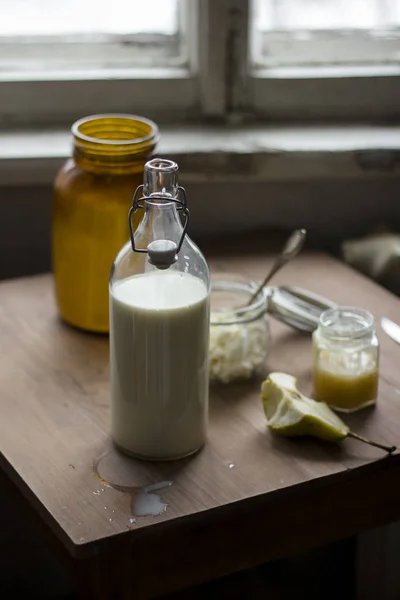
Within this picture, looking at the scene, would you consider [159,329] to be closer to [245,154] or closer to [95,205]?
[95,205]

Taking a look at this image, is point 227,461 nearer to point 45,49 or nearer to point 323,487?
point 323,487

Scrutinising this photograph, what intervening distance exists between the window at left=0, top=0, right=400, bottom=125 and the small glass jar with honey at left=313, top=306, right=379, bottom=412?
1.81 feet

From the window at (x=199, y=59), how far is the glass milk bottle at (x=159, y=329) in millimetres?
569

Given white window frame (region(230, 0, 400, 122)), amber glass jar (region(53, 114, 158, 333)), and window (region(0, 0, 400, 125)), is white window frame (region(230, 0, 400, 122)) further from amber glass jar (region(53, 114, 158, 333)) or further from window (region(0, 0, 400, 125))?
amber glass jar (region(53, 114, 158, 333))

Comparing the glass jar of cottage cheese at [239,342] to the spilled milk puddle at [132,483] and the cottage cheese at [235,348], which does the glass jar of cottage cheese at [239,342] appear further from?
the spilled milk puddle at [132,483]

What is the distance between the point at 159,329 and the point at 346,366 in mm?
236

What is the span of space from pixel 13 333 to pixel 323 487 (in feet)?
1.44

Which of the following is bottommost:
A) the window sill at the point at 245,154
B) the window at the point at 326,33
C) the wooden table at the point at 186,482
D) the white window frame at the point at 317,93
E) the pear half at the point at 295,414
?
the wooden table at the point at 186,482

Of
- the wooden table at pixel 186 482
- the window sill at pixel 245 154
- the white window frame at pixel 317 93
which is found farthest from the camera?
the white window frame at pixel 317 93

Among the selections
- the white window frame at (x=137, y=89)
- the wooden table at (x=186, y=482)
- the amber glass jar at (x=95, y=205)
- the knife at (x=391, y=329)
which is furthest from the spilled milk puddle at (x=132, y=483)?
the white window frame at (x=137, y=89)

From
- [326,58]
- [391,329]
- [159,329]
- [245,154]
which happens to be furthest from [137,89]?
[159,329]

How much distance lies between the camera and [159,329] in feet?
2.77

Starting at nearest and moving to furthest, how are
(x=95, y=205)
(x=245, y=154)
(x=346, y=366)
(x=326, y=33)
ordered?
(x=346, y=366) → (x=95, y=205) → (x=245, y=154) → (x=326, y=33)

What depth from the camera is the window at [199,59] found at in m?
1.39
